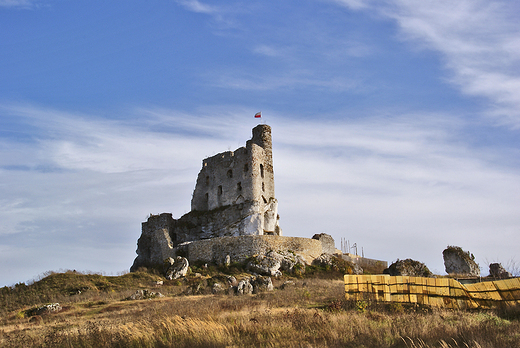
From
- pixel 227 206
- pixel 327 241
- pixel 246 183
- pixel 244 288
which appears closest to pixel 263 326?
pixel 244 288

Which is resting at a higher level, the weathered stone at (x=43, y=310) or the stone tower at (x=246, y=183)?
the stone tower at (x=246, y=183)

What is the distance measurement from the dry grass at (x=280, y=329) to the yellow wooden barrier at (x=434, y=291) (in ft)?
2.34

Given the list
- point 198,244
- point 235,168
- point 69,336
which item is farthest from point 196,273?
point 69,336

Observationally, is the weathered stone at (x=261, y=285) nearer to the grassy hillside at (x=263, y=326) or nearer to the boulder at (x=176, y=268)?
the grassy hillside at (x=263, y=326)

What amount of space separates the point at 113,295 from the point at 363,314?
52.8 ft

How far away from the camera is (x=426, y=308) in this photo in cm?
1543

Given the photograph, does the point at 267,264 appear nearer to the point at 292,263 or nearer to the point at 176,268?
the point at 292,263

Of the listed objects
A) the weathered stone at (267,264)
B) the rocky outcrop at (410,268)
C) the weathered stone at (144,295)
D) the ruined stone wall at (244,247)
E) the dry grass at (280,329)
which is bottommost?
the dry grass at (280,329)

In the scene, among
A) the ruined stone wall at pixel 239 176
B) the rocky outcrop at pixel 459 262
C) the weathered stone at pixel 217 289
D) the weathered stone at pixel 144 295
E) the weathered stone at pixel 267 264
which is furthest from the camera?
the ruined stone wall at pixel 239 176

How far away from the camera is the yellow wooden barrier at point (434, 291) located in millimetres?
14719

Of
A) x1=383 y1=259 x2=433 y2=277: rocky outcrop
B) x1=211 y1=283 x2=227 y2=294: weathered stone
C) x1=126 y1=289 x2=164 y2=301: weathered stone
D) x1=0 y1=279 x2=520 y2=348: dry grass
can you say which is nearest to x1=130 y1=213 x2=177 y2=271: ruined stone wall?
x1=126 y1=289 x2=164 y2=301: weathered stone

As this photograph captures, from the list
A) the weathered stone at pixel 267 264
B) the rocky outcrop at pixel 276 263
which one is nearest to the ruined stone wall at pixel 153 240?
the weathered stone at pixel 267 264

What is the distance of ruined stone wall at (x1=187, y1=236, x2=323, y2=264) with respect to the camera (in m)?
34.8

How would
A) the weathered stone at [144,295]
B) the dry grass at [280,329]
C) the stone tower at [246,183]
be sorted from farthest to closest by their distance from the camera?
1. the stone tower at [246,183]
2. the weathered stone at [144,295]
3. the dry grass at [280,329]
